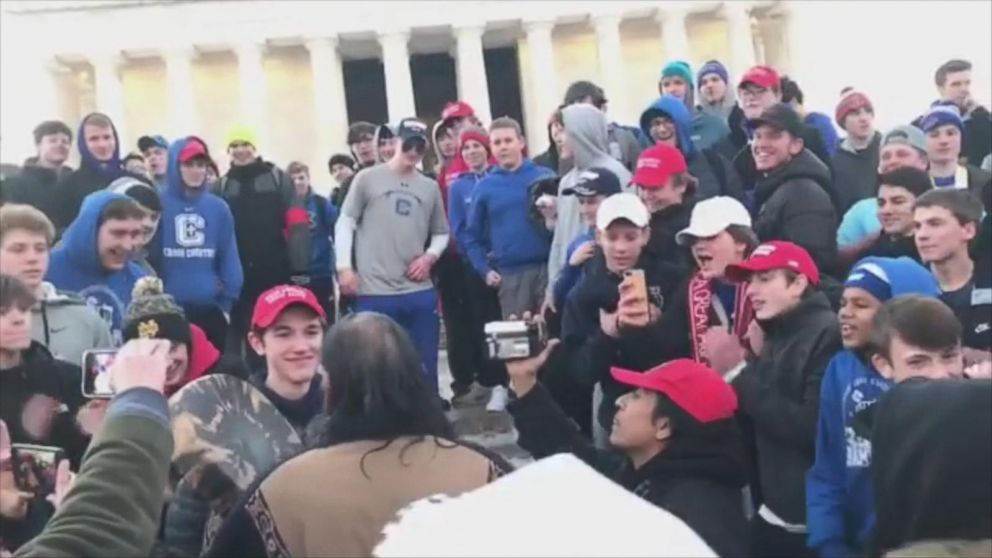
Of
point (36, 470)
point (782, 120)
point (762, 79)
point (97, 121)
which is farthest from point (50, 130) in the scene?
point (36, 470)

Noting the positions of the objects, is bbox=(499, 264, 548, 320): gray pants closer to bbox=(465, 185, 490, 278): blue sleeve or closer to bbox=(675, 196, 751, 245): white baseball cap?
bbox=(465, 185, 490, 278): blue sleeve

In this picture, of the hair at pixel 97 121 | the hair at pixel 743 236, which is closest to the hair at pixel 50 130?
the hair at pixel 97 121

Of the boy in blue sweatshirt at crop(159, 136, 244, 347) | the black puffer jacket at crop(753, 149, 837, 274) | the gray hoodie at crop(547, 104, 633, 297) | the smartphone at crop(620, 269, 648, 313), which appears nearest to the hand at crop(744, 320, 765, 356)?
the smartphone at crop(620, 269, 648, 313)

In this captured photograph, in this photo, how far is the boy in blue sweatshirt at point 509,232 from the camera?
8.70 metres

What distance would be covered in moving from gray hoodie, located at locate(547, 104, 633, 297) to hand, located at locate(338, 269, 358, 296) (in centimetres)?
137

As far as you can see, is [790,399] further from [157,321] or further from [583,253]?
[157,321]

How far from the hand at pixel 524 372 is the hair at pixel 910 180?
252 cm

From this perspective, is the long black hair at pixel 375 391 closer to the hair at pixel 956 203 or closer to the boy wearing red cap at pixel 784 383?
the boy wearing red cap at pixel 784 383

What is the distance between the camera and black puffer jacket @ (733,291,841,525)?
4898mm

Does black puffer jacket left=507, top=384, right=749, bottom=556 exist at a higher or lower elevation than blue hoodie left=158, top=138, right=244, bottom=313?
lower

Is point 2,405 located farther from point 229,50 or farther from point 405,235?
point 229,50

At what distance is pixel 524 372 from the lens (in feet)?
15.7

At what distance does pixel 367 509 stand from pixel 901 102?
1102 inches

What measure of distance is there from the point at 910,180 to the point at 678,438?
2.60m
